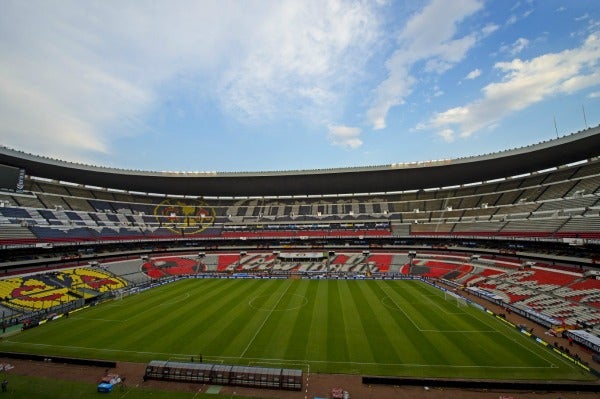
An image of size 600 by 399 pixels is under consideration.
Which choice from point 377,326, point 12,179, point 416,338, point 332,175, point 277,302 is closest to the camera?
point 416,338

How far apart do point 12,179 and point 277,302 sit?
4774 cm

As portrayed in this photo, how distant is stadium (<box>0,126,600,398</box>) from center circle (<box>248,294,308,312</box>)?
1.17 ft

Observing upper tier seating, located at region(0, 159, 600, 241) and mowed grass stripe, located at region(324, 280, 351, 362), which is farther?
upper tier seating, located at region(0, 159, 600, 241)

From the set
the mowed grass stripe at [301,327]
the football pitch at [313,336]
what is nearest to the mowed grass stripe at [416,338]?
the football pitch at [313,336]

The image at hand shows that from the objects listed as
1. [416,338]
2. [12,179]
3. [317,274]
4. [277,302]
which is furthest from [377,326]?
[12,179]

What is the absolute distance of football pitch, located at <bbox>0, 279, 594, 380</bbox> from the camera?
19453 mm

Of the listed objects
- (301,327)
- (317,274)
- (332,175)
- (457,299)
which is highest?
(332,175)

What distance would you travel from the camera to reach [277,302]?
33.5 meters

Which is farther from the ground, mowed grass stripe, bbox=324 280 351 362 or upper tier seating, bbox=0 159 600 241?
upper tier seating, bbox=0 159 600 241

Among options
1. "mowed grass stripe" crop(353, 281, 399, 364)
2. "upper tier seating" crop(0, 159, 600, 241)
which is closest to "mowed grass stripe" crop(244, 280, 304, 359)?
"mowed grass stripe" crop(353, 281, 399, 364)

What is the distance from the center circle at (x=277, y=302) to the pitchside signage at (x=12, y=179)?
44.5 metres

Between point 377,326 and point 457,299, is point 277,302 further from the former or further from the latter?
point 457,299

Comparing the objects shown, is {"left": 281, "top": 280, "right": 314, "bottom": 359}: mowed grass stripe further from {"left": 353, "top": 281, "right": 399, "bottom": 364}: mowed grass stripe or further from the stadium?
{"left": 353, "top": 281, "right": 399, "bottom": 364}: mowed grass stripe

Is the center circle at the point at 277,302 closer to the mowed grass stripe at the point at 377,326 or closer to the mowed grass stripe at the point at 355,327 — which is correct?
the mowed grass stripe at the point at 355,327
